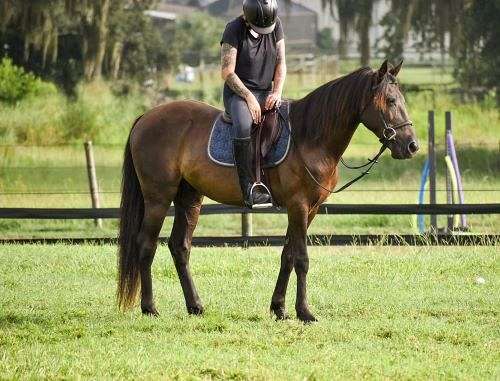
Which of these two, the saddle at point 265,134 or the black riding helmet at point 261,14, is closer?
the black riding helmet at point 261,14

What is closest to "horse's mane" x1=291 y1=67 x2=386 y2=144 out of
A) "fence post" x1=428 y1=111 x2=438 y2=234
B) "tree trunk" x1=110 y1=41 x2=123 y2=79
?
"fence post" x1=428 y1=111 x2=438 y2=234

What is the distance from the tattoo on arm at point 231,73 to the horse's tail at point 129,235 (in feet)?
4.41

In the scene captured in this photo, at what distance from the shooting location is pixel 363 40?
34938mm

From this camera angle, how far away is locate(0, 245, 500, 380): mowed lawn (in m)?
7.62

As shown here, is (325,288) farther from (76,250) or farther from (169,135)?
(76,250)

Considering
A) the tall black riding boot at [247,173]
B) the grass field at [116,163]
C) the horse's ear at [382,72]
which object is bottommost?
the grass field at [116,163]

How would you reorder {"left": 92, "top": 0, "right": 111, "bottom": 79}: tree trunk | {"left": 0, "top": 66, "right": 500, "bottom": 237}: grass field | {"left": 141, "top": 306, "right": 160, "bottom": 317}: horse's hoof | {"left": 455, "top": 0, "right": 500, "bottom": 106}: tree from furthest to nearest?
{"left": 92, "top": 0, "right": 111, "bottom": 79}: tree trunk
{"left": 455, "top": 0, "right": 500, "bottom": 106}: tree
{"left": 0, "top": 66, "right": 500, "bottom": 237}: grass field
{"left": 141, "top": 306, "right": 160, "bottom": 317}: horse's hoof

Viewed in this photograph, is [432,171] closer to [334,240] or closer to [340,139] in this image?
[334,240]

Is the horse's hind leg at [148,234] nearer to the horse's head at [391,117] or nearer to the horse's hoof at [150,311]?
the horse's hoof at [150,311]

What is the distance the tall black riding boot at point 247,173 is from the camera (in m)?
9.18

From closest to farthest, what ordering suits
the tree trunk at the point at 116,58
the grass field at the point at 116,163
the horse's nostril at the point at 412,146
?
the horse's nostril at the point at 412,146 < the grass field at the point at 116,163 < the tree trunk at the point at 116,58

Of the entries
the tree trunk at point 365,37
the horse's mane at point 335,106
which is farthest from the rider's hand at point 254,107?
the tree trunk at point 365,37

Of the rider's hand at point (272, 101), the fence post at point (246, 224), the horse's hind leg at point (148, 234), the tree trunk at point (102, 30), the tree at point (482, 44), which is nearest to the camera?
the rider's hand at point (272, 101)

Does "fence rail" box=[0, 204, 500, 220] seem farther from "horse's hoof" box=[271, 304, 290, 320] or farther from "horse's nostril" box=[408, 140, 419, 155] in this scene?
"horse's nostril" box=[408, 140, 419, 155]
